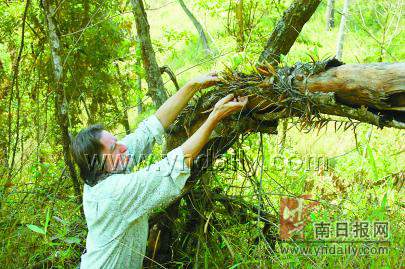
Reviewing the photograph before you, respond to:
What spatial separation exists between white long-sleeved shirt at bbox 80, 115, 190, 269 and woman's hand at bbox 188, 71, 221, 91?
603mm

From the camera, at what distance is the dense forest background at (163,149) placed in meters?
3.07

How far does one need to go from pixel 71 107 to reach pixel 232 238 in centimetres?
398

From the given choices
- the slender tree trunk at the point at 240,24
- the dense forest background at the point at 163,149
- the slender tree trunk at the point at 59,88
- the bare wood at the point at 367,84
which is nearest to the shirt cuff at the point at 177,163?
the dense forest background at the point at 163,149

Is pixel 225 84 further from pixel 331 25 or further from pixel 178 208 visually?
pixel 331 25

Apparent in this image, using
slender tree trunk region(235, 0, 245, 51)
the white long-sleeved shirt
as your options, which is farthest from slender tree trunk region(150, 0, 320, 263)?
slender tree trunk region(235, 0, 245, 51)

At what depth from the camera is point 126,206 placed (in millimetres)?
2598

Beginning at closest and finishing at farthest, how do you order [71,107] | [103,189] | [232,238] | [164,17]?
[103,189] → [232,238] → [71,107] → [164,17]

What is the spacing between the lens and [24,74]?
6375mm

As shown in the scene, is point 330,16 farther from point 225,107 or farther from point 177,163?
point 177,163

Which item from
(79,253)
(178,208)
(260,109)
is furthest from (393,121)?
(79,253)

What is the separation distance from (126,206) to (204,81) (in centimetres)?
94

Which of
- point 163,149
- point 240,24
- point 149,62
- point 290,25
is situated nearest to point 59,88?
point 149,62

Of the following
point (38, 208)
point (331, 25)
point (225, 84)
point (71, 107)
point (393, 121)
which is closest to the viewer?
point (393, 121)

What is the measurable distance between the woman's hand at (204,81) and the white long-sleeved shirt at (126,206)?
0.60 m
